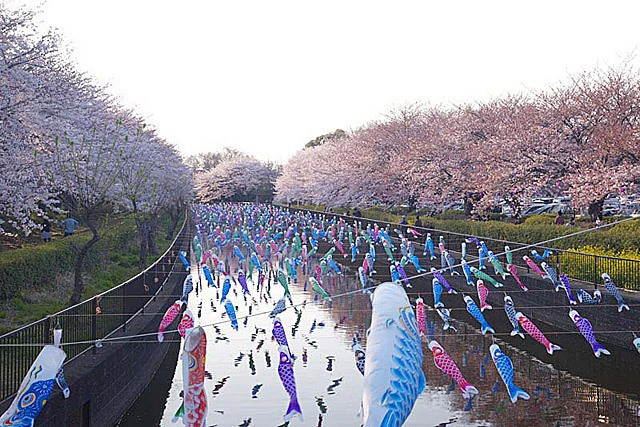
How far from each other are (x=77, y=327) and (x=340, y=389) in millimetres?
4348

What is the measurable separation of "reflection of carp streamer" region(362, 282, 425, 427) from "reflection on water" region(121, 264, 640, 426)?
7.50 meters

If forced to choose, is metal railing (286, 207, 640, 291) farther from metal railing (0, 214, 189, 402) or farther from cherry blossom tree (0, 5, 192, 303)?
cherry blossom tree (0, 5, 192, 303)

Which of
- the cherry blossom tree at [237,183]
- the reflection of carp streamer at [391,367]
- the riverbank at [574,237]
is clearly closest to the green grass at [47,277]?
the reflection of carp streamer at [391,367]

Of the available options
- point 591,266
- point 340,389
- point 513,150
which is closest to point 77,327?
point 340,389

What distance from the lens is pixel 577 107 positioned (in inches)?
1012

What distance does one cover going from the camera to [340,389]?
1212cm

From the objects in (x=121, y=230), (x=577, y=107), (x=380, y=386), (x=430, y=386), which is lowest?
(x=430, y=386)

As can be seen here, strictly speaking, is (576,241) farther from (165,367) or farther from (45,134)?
(45,134)

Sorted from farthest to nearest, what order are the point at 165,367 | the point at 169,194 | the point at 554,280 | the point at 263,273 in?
the point at 169,194, the point at 263,273, the point at 554,280, the point at 165,367

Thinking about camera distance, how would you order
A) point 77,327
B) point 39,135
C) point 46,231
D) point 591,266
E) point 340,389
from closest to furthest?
point 77,327 < point 340,389 < point 39,135 < point 591,266 < point 46,231

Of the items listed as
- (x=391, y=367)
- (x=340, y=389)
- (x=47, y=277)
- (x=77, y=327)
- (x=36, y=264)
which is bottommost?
(x=340, y=389)

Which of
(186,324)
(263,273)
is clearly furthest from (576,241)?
(186,324)

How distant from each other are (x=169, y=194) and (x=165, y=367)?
23.5 metres

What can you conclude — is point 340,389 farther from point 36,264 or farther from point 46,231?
point 46,231
